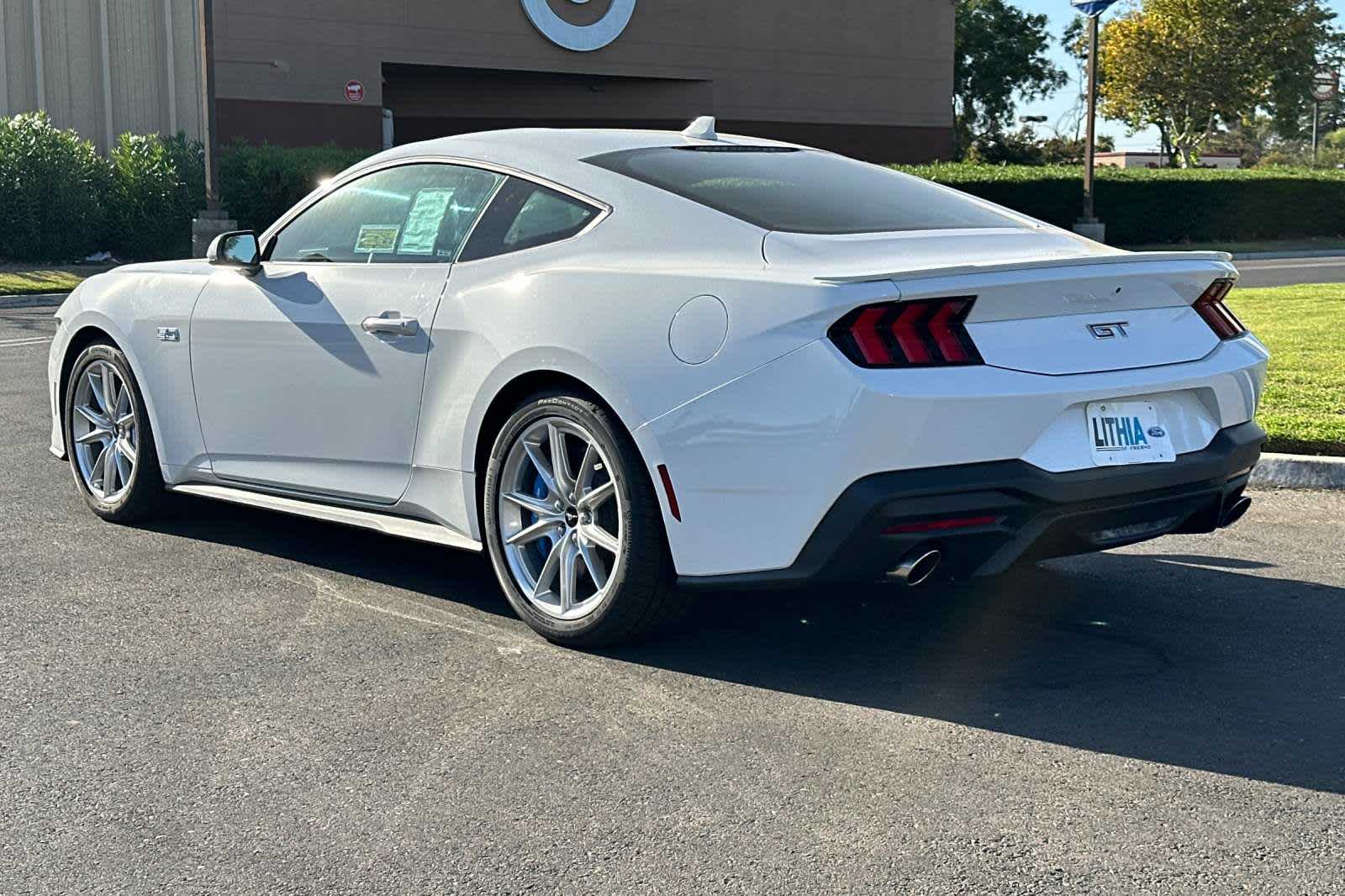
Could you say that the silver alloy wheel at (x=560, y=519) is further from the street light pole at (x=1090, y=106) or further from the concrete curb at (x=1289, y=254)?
the concrete curb at (x=1289, y=254)

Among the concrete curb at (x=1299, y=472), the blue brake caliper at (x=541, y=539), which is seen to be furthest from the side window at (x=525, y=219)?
the concrete curb at (x=1299, y=472)

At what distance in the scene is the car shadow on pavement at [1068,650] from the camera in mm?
4023

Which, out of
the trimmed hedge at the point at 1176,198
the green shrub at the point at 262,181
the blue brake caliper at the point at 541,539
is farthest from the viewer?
the trimmed hedge at the point at 1176,198

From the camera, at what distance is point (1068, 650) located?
4.77m

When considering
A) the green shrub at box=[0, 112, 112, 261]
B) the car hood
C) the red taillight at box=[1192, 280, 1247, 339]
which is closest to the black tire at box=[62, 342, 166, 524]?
the car hood

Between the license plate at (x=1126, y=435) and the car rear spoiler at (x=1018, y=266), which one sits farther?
the license plate at (x=1126, y=435)

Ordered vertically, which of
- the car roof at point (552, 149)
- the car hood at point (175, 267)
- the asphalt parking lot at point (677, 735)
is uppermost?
the car roof at point (552, 149)

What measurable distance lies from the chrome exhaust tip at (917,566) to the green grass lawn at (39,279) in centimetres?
1874

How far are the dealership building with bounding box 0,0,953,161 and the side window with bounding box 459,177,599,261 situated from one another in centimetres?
2916

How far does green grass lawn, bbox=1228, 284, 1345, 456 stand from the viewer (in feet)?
25.3

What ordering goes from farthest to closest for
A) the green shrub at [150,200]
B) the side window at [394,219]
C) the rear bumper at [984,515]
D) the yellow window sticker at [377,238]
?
the green shrub at [150,200], the yellow window sticker at [377,238], the side window at [394,219], the rear bumper at [984,515]

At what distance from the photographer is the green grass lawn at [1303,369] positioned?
772 centimetres

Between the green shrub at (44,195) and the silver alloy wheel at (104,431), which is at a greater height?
the green shrub at (44,195)

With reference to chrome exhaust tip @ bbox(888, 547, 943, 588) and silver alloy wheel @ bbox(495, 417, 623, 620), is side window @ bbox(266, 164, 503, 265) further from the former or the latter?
chrome exhaust tip @ bbox(888, 547, 943, 588)
